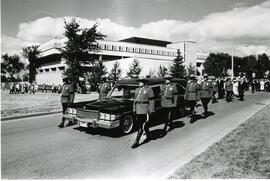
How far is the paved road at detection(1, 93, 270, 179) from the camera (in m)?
5.07

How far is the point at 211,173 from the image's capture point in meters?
4.72

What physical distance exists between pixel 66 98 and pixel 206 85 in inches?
228

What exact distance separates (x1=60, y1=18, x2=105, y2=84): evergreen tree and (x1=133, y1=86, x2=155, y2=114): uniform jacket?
24556 mm

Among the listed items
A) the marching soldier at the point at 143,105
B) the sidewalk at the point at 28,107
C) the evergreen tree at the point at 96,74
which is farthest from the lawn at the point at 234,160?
the evergreen tree at the point at 96,74

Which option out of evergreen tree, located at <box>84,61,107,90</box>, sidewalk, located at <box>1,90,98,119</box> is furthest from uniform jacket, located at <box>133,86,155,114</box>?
evergreen tree, located at <box>84,61,107,90</box>

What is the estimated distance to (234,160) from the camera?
17.7ft

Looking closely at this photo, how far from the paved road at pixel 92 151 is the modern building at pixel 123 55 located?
50076mm

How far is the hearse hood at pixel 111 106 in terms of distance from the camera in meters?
7.79

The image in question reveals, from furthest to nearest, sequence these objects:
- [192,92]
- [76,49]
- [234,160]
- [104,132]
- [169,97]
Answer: [76,49]
[192,92]
[169,97]
[104,132]
[234,160]

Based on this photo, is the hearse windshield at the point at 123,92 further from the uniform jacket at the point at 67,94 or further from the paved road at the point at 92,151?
the uniform jacket at the point at 67,94

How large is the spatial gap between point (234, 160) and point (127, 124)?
372cm

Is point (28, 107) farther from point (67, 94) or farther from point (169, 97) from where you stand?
point (169, 97)

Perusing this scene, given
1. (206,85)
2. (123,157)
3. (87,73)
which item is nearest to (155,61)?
(87,73)

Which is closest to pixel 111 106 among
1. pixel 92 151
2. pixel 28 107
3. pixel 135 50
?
pixel 92 151
